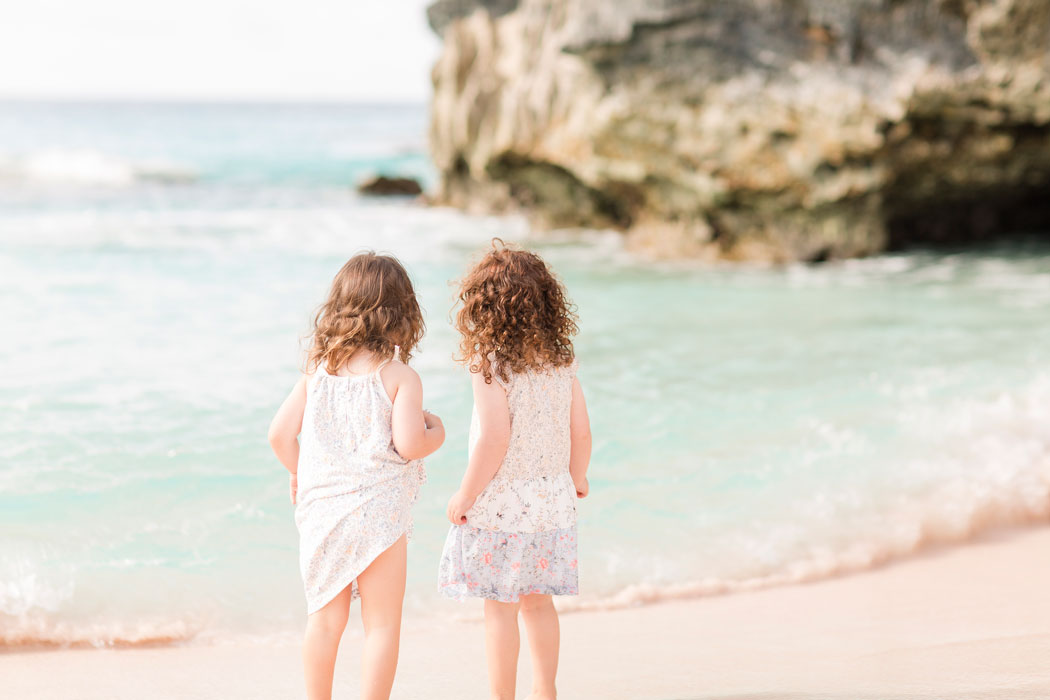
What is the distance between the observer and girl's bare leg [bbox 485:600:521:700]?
2.68 metres

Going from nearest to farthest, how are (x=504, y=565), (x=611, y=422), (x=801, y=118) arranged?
(x=504, y=565) < (x=611, y=422) < (x=801, y=118)

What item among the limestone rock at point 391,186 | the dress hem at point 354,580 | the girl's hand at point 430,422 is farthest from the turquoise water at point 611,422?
the limestone rock at point 391,186

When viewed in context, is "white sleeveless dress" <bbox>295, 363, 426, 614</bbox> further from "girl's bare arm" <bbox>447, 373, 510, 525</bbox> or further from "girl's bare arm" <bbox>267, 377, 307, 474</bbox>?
"girl's bare arm" <bbox>447, 373, 510, 525</bbox>

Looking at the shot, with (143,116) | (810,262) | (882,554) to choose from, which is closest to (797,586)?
(882,554)

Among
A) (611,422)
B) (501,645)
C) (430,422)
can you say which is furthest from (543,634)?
(611,422)

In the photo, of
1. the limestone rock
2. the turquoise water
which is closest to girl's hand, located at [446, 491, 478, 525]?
the turquoise water

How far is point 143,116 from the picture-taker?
74.6 meters

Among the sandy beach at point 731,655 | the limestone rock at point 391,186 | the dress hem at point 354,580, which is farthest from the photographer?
the limestone rock at point 391,186

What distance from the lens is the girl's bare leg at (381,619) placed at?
2553 millimetres

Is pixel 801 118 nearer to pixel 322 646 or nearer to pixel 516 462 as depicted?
pixel 516 462

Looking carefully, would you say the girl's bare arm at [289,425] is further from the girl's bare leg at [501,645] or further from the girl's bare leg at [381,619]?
the girl's bare leg at [501,645]

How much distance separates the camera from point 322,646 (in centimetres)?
257

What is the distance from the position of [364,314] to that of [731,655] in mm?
1738

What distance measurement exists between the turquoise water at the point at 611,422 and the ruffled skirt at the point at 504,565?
2.27ft
